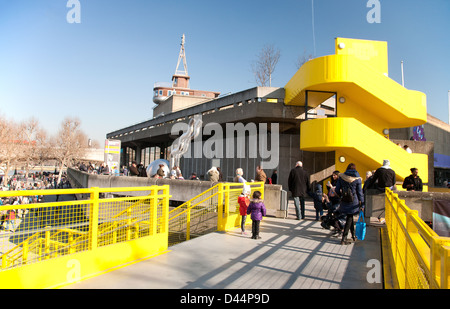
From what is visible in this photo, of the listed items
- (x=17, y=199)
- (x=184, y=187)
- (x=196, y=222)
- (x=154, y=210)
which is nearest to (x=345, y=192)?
(x=154, y=210)

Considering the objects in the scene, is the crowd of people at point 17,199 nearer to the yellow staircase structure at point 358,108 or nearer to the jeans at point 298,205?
the jeans at point 298,205

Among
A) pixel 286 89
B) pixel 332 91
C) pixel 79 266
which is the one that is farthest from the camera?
pixel 286 89

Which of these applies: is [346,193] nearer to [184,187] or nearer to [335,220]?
[335,220]

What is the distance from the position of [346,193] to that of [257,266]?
3330 mm

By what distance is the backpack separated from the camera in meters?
8.02

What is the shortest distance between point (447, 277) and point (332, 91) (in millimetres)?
17197

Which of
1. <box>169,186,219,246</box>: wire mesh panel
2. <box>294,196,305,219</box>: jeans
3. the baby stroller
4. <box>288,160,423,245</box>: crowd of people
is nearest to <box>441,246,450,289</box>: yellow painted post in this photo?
<box>288,160,423,245</box>: crowd of people

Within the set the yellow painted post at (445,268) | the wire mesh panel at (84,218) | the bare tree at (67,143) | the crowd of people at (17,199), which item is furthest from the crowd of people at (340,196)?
the bare tree at (67,143)

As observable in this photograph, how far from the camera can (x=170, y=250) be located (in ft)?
23.3

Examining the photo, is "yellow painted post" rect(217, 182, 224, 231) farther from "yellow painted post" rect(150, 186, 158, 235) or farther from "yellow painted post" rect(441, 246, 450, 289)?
"yellow painted post" rect(441, 246, 450, 289)

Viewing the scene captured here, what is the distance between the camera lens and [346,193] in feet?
26.6

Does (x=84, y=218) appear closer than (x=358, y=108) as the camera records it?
Yes
